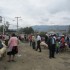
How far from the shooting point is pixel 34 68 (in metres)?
13.3

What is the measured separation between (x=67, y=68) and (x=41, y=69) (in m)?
1.59

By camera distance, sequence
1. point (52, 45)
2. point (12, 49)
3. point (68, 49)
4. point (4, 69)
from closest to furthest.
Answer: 1. point (4, 69)
2. point (12, 49)
3. point (52, 45)
4. point (68, 49)

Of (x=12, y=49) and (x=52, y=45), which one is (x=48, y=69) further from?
(x=52, y=45)

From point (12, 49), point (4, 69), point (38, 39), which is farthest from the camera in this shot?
point (38, 39)

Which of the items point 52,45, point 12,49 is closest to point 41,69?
point 12,49

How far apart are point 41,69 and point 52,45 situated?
18.8 feet

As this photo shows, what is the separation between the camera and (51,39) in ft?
61.7

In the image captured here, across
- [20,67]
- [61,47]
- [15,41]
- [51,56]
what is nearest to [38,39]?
[61,47]

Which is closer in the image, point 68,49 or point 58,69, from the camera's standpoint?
point 58,69

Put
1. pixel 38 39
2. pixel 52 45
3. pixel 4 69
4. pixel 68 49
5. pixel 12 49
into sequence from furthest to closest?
pixel 68 49 < pixel 38 39 < pixel 52 45 < pixel 12 49 < pixel 4 69

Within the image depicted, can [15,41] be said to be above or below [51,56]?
above

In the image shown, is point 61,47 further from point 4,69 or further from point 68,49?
point 4,69

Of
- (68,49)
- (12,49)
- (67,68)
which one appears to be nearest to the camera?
(67,68)

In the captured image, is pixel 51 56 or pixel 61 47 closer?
pixel 51 56
